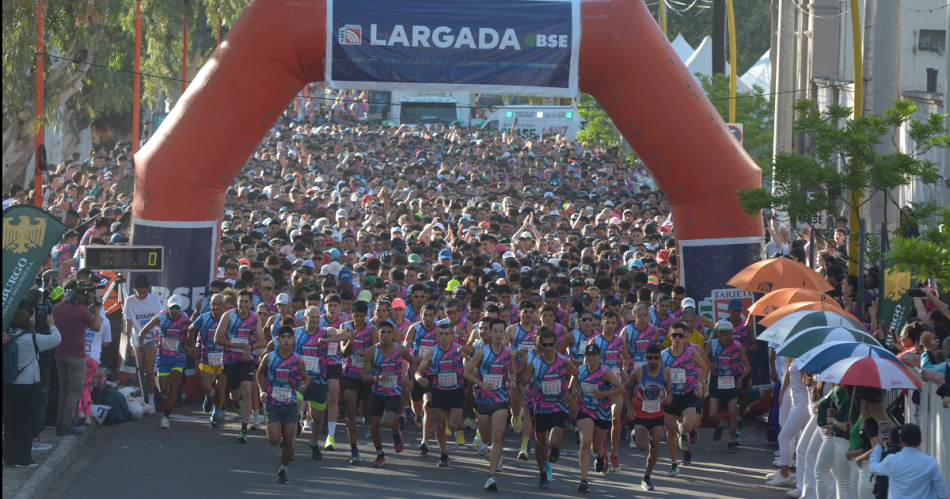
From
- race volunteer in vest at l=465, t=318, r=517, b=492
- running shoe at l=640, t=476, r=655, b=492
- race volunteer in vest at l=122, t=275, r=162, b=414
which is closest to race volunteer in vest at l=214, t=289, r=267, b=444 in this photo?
race volunteer in vest at l=122, t=275, r=162, b=414

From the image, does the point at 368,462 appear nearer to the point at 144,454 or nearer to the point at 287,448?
the point at 287,448

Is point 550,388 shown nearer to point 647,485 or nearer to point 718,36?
point 647,485

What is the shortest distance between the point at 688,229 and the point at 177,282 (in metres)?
6.38

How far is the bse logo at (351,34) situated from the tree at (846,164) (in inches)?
191

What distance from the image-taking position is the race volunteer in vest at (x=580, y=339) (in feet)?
37.1

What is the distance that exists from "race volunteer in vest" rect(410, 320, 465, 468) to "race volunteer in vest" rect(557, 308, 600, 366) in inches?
49.5

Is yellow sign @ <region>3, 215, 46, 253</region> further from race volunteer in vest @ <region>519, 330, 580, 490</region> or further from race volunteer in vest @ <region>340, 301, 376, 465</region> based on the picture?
race volunteer in vest @ <region>519, 330, 580, 490</region>

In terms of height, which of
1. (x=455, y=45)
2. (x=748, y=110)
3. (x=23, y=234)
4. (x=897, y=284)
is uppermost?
(x=748, y=110)

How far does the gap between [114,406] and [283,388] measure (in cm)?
321

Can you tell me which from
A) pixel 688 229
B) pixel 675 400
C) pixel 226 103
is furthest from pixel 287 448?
pixel 688 229

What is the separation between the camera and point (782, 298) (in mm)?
11133

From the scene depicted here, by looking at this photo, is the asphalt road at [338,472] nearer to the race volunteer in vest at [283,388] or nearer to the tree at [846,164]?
the race volunteer in vest at [283,388]

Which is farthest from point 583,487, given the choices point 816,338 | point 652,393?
point 816,338

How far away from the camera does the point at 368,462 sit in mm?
10531
